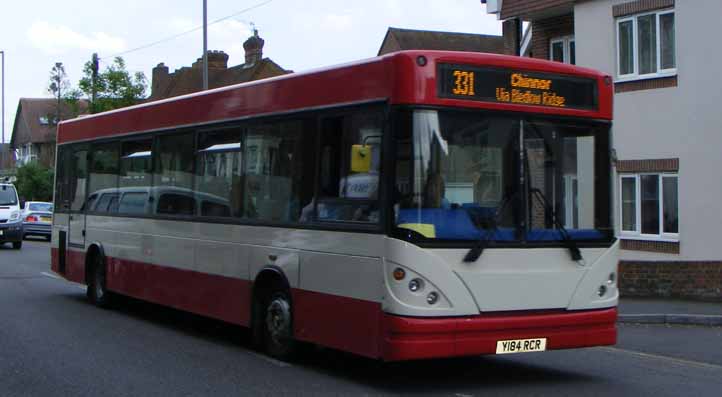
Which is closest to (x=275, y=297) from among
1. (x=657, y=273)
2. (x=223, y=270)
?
(x=223, y=270)

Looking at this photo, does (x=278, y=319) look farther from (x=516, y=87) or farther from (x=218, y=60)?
(x=218, y=60)

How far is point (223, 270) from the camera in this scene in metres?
11.5

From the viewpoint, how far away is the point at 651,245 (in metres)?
20.3

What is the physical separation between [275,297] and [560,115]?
341 centimetres

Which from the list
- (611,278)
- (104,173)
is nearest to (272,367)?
(611,278)

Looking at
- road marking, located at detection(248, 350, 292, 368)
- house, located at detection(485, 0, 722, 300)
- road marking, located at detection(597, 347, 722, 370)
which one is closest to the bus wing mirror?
road marking, located at detection(248, 350, 292, 368)

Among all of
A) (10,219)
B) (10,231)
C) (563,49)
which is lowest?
(10,231)

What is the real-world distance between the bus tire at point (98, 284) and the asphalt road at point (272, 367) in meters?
1.28

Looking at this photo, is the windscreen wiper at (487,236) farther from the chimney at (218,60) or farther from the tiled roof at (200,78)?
the chimney at (218,60)

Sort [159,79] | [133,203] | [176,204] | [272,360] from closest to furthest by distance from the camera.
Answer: [272,360]
[176,204]
[133,203]
[159,79]

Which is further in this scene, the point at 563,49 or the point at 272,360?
the point at 563,49

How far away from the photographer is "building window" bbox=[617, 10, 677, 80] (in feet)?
65.7

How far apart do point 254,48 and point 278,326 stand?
57.5 metres

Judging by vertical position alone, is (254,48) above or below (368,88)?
above
